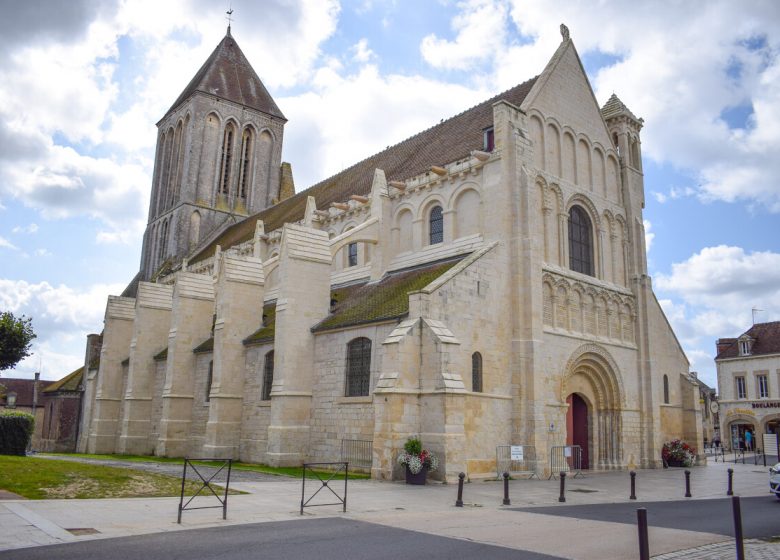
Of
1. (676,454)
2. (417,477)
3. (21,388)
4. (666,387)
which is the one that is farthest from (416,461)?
(21,388)

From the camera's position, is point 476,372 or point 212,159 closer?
point 476,372

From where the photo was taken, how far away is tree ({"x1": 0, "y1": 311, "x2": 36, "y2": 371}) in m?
34.7

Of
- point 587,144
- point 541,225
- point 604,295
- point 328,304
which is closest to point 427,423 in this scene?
point 328,304

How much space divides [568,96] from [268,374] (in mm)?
17062

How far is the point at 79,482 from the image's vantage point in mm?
14211

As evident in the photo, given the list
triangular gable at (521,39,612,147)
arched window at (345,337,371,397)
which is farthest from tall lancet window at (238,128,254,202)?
arched window at (345,337,371,397)

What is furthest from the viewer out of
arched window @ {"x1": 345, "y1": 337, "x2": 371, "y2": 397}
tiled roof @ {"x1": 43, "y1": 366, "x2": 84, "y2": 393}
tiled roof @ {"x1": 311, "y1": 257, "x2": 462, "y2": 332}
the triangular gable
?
tiled roof @ {"x1": 43, "y1": 366, "x2": 84, "y2": 393}

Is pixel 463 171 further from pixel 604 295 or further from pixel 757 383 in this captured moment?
pixel 757 383

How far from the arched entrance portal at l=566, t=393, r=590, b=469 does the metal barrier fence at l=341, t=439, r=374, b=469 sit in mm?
9076

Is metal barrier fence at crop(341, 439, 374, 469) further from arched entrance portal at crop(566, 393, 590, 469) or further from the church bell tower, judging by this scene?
the church bell tower

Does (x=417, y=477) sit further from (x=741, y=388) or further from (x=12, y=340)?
(x=741, y=388)

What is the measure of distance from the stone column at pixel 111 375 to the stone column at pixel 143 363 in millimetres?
2645

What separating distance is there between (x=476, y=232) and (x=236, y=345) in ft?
36.0

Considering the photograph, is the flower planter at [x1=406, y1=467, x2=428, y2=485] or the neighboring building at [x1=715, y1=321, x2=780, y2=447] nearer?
the flower planter at [x1=406, y1=467, x2=428, y2=485]
